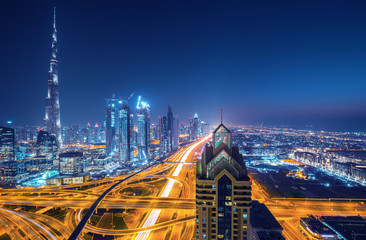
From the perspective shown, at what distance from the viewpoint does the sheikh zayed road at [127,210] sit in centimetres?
3003

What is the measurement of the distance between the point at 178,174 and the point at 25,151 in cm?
7909

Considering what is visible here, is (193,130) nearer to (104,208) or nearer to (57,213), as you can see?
(104,208)

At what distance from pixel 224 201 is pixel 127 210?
24255 millimetres

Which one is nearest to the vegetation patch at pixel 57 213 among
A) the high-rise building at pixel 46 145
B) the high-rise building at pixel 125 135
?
the high-rise building at pixel 125 135

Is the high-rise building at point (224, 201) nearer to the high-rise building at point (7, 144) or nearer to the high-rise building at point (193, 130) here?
the high-rise building at point (7, 144)

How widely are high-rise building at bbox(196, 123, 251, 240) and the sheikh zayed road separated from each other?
1076 cm

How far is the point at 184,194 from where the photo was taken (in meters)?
44.1

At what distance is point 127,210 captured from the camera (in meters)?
36.9

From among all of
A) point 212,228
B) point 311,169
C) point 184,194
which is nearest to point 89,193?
point 184,194

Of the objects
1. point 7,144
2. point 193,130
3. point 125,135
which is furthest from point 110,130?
point 193,130

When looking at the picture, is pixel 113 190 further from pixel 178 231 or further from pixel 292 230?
pixel 292 230

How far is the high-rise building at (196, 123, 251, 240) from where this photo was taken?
1933 centimetres

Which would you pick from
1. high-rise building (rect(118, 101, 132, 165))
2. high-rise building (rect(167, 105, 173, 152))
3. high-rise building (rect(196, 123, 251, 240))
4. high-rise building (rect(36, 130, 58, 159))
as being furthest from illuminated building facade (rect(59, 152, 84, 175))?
high-rise building (rect(196, 123, 251, 240))

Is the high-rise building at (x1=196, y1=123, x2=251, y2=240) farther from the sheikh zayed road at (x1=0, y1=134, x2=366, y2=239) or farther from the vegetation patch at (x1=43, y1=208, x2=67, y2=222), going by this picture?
the vegetation patch at (x1=43, y1=208, x2=67, y2=222)
